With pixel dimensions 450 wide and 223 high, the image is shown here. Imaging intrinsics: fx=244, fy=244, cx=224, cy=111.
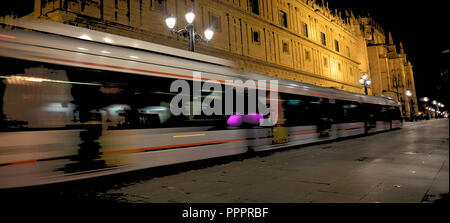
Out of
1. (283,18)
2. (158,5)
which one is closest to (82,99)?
(158,5)

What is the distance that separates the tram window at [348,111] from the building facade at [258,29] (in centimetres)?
573

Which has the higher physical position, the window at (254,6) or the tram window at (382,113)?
the window at (254,6)

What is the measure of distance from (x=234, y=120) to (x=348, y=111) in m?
9.18

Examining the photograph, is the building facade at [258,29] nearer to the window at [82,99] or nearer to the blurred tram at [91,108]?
the blurred tram at [91,108]

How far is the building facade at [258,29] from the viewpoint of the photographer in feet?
44.9

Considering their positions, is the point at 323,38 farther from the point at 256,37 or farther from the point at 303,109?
the point at 303,109

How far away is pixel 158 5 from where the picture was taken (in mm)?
16266

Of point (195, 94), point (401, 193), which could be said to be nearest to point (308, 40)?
point (195, 94)

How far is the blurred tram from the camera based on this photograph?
4223mm

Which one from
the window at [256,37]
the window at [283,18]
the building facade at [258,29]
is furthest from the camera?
the window at [283,18]

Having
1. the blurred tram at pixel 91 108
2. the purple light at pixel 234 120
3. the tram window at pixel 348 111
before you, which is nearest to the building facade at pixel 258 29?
the purple light at pixel 234 120

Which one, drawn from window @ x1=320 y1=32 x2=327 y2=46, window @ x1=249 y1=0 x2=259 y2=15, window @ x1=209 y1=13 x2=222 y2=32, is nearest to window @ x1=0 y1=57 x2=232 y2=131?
window @ x1=209 y1=13 x2=222 y2=32

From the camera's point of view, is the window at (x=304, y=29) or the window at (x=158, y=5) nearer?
the window at (x=158, y=5)
